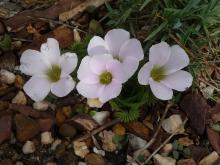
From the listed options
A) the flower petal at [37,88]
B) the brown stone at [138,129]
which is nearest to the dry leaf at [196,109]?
the brown stone at [138,129]

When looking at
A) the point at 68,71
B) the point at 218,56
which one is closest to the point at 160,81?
the point at 68,71

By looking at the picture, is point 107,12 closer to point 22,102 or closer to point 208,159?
point 22,102

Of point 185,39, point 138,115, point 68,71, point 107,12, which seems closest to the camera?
point 68,71

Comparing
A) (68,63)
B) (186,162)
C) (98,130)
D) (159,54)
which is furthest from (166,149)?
(68,63)

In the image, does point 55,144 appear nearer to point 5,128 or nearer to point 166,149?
point 5,128

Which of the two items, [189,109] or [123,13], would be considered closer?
[189,109]

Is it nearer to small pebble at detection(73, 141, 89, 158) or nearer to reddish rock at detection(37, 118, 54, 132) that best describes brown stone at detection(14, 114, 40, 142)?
reddish rock at detection(37, 118, 54, 132)
